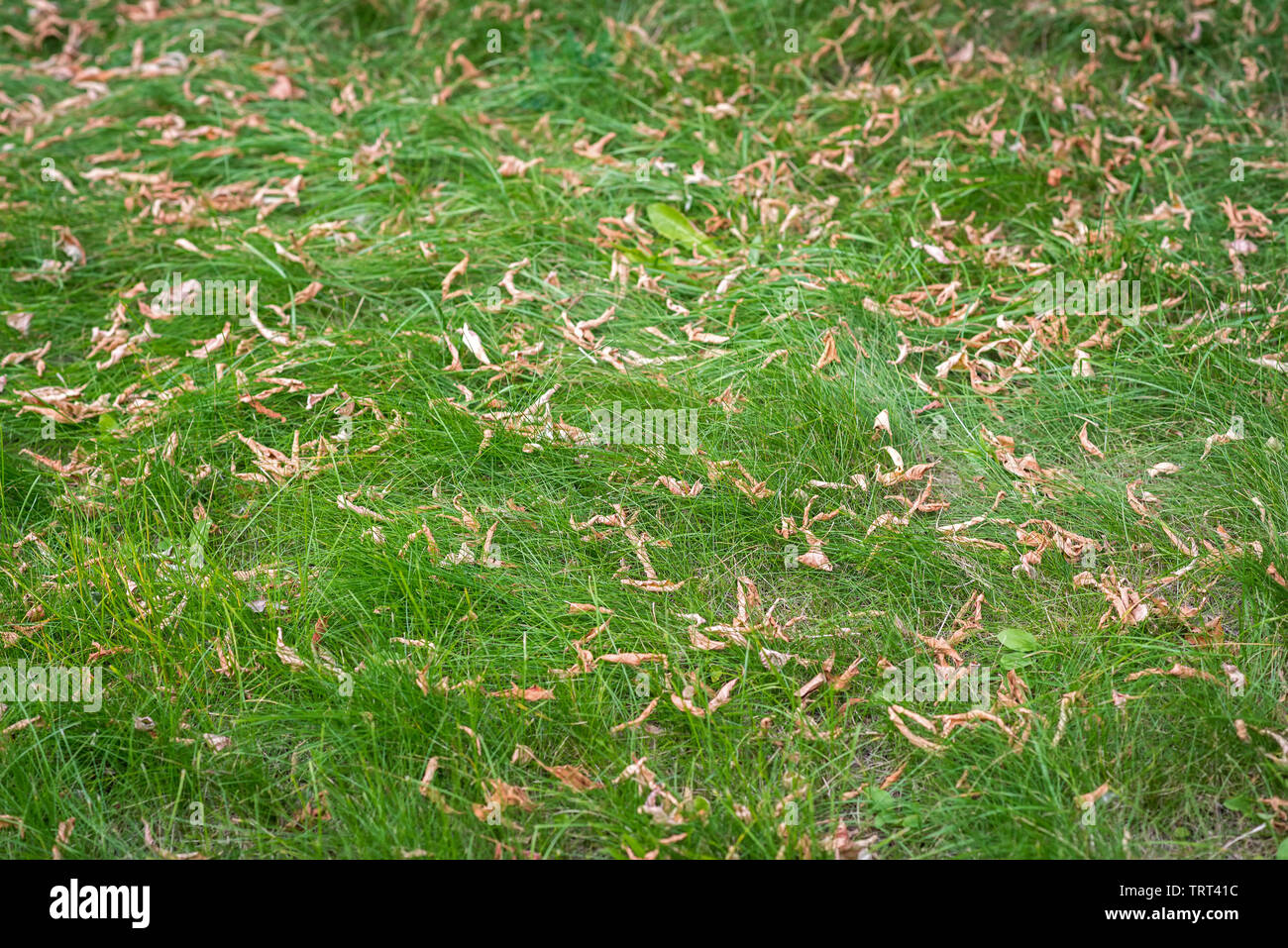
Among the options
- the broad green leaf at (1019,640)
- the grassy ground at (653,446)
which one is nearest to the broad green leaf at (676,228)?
the grassy ground at (653,446)

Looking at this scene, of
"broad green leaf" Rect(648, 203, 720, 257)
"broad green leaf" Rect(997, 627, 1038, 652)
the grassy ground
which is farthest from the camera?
"broad green leaf" Rect(648, 203, 720, 257)

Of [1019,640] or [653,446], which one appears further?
[653,446]

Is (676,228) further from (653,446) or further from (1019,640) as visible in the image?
(1019,640)

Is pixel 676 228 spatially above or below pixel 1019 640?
above

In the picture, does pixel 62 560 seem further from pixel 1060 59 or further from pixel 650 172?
pixel 1060 59

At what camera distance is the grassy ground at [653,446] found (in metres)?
2.82

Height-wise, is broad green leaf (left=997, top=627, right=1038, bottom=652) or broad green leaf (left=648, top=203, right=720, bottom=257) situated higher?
broad green leaf (left=648, top=203, right=720, bottom=257)

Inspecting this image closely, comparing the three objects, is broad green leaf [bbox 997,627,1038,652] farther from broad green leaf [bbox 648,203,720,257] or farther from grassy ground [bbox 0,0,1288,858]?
broad green leaf [bbox 648,203,720,257]

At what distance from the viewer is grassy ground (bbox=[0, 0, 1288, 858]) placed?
111 inches

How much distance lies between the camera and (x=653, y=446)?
354cm

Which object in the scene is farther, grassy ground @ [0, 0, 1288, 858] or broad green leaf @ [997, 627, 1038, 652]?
broad green leaf @ [997, 627, 1038, 652]

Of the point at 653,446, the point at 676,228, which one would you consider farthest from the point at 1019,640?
the point at 676,228

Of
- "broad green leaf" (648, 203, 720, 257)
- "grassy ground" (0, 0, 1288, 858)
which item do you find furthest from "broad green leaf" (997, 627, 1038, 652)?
"broad green leaf" (648, 203, 720, 257)
